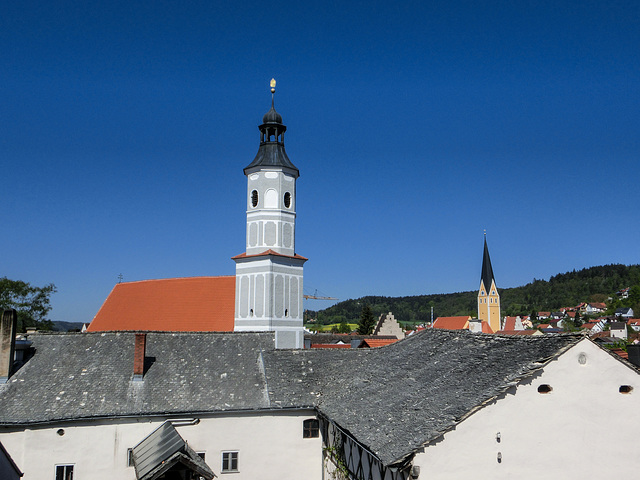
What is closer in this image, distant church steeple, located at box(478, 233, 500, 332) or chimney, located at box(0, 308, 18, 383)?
chimney, located at box(0, 308, 18, 383)

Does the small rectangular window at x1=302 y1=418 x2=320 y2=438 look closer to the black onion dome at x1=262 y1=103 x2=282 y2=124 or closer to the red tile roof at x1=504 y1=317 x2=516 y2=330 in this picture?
the black onion dome at x1=262 y1=103 x2=282 y2=124

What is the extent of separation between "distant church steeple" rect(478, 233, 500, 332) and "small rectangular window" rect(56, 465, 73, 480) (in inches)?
4012

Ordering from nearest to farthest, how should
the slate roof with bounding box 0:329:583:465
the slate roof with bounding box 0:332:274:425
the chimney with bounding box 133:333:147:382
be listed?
the slate roof with bounding box 0:329:583:465 < the slate roof with bounding box 0:332:274:425 < the chimney with bounding box 133:333:147:382

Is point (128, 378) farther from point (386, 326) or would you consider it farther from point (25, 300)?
point (386, 326)

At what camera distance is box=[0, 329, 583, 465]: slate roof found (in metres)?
13.7

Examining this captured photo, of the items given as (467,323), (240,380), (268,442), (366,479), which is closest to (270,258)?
(240,380)

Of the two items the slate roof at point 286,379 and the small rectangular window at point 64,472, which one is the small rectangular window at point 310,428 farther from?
the small rectangular window at point 64,472

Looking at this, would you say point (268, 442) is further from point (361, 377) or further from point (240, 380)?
point (361, 377)

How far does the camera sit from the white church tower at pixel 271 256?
3303 centimetres

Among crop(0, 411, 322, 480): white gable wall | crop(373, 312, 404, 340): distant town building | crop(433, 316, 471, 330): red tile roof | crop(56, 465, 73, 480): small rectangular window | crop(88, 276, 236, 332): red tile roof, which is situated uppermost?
crop(433, 316, 471, 330): red tile roof

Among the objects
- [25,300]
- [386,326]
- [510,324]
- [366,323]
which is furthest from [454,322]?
[25,300]

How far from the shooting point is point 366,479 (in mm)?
14914

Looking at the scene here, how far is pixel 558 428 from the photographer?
13258 millimetres

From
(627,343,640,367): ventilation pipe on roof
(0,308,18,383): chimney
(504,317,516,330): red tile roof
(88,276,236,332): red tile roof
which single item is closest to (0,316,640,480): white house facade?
(0,308,18,383): chimney
